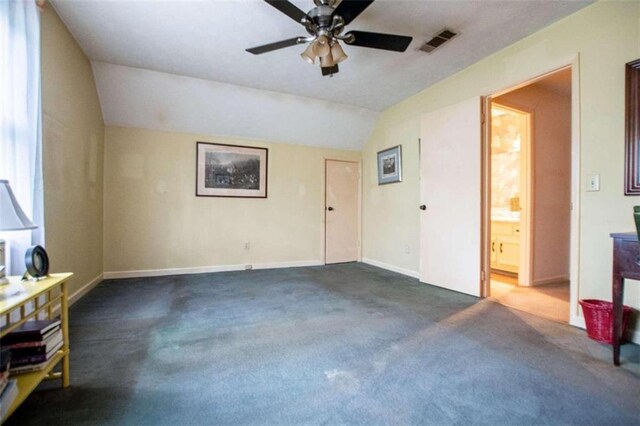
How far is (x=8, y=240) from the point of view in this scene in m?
1.72

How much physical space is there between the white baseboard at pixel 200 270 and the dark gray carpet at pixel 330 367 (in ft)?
3.30

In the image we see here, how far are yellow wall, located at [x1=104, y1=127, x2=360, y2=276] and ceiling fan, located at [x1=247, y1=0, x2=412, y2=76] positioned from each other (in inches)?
97.6

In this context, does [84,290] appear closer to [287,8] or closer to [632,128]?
[287,8]

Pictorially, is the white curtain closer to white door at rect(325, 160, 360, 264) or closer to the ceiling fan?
the ceiling fan

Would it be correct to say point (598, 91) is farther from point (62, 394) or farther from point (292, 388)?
point (62, 394)

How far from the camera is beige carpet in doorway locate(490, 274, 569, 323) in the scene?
2.48 m

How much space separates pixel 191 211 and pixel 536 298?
448 centimetres

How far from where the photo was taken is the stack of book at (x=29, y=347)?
1.19m

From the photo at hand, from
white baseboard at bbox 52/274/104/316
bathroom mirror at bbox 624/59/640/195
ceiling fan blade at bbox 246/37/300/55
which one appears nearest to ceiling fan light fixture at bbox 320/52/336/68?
ceiling fan blade at bbox 246/37/300/55

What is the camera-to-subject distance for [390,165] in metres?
4.24

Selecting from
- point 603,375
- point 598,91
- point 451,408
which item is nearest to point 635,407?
point 603,375

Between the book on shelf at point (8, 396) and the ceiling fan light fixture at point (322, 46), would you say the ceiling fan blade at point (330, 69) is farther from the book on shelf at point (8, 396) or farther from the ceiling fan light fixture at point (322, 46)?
the book on shelf at point (8, 396)

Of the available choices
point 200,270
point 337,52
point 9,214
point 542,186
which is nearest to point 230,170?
point 200,270

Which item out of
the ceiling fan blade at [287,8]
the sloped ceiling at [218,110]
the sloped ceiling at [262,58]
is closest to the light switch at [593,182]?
the sloped ceiling at [262,58]
